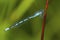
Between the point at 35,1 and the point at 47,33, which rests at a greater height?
the point at 35,1

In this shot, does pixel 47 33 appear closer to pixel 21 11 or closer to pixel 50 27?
pixel 50 27

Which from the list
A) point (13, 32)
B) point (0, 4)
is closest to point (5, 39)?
point (13, 32)

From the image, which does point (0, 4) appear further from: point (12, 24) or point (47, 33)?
point (47, 33)

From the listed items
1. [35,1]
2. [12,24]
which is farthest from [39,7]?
[12,24]

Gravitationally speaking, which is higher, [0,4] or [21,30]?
[0,4]
